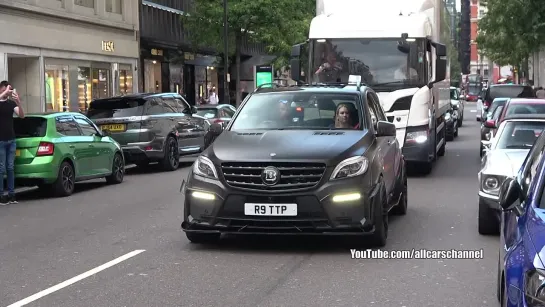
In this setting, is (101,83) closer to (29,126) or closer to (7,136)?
(29,126)

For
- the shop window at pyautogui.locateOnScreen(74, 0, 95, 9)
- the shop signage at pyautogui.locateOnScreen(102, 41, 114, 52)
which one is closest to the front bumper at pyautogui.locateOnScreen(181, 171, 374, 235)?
the shop window at pyautogui.locateOnScreen(74, 0, 95, 9)

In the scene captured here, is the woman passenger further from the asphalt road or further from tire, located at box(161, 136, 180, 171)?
tire, located at box(161, 136, 180, 171)

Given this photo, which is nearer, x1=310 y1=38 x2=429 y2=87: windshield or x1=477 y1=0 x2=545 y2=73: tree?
x1=310 y1=38 x2=429 y2=87: windshield

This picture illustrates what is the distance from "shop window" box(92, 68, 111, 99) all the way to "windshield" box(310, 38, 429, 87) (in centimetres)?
1972

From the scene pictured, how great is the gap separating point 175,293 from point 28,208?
7636mm

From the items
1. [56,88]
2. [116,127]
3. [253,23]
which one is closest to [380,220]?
[116,127]

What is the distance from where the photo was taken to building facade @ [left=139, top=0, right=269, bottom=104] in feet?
134

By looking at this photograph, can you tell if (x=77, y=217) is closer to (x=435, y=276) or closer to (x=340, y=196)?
(x=340, y=196)

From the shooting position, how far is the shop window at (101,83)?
116ft

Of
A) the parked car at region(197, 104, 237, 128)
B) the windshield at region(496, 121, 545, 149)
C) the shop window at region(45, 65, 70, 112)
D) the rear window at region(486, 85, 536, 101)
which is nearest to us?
the windshield at region(496, 121, 545, 149)

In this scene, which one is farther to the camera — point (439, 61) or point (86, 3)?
point (86, 3)

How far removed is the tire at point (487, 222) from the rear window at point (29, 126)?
335 inches

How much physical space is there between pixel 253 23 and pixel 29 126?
23779 mm

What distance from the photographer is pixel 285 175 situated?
9.16 meters
